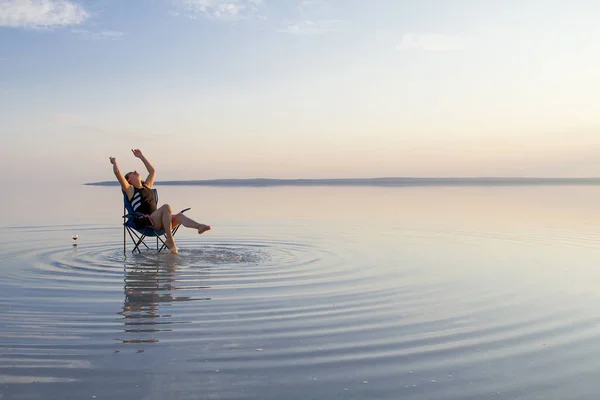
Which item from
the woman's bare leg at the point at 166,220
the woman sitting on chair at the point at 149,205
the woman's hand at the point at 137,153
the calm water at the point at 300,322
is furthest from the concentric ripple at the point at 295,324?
the woman's hand at the point at 137,153

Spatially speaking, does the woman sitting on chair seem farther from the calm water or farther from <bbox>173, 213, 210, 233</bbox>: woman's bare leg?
the calm water

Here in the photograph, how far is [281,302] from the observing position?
5.76m

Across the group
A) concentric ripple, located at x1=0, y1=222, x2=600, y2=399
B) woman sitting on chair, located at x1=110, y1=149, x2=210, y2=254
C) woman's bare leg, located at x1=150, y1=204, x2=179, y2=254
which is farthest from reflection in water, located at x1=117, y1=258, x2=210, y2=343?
woman sitting on chair, located at x1=110, y1=149, x2=210, y2=254

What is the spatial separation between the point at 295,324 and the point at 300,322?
8 centimetres

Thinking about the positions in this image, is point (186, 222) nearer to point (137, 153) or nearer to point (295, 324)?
point (137, 153)

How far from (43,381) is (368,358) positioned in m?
1.97

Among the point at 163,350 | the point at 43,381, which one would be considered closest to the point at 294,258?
the point at 163,350

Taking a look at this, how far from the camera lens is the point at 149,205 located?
9492 millimetres

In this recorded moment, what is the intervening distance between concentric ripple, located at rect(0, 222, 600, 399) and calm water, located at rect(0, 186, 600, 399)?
18 mm

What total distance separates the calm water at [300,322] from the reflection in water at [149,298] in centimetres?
2

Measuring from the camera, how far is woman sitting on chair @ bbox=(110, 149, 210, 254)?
359 inches

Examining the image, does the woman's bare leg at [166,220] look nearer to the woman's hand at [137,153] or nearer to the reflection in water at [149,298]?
the reflection in water at [149,298]

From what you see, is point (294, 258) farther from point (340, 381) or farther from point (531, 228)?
point (531, 228)

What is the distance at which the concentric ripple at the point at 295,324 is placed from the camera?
359 centimetres
